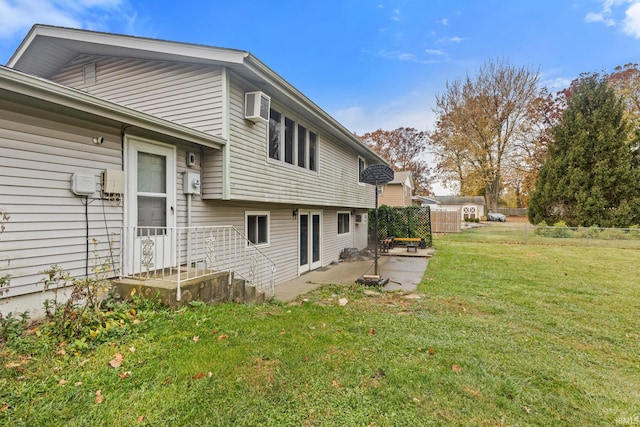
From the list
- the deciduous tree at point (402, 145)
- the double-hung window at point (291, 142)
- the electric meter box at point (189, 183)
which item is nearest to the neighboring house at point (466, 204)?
the deciduous tree at point (402, 145)

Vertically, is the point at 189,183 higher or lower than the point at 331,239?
higher

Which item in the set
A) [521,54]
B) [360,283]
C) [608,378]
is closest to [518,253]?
[360,283]

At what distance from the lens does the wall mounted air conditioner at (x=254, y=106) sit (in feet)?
18.3

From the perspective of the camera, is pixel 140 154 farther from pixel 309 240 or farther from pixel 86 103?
pixel 309 240

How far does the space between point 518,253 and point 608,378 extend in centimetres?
1044

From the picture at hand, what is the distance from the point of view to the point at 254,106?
5.60 metres

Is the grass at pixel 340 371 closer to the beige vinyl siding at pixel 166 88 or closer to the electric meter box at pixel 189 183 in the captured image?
the electric meter box at pixel 189 183

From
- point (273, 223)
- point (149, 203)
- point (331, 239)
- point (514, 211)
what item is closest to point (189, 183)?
point (149, 203)

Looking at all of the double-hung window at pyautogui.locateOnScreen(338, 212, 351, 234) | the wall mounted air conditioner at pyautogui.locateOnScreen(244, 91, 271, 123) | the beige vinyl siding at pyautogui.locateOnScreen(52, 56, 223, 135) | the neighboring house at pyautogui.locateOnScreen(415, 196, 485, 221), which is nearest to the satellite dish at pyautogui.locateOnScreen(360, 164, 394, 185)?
the wall mounted air conditioner at pyautogui.locateOnScreen(244, 91, 271, 123)

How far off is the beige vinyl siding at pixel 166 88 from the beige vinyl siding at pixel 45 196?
1642mm

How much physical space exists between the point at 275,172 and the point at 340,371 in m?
4.63

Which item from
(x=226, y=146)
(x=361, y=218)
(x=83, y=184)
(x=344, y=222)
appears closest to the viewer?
(x=83, y=184)

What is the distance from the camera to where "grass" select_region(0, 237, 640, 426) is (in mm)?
2137

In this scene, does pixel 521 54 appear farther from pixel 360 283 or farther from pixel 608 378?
pixel 608 378
